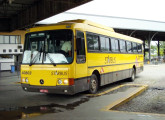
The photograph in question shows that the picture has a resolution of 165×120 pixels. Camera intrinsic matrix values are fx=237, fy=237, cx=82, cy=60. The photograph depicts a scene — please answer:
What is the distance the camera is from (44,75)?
8.86 meters

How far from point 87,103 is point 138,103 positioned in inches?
74.8

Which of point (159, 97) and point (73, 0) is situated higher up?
point (73, 0)

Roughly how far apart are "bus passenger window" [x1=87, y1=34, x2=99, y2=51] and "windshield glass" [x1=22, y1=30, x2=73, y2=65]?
1.50 meters

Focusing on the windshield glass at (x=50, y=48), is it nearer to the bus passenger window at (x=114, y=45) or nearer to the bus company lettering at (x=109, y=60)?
the bus company lettering at (x=109, y=60)

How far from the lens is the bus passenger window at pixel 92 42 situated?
10.2m

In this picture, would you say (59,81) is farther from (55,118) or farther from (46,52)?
(55,118)

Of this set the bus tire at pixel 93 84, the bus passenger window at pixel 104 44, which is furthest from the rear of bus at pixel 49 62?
the bus passenger window at pixel 104 44

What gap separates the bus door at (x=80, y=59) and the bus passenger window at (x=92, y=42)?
68 centimetres

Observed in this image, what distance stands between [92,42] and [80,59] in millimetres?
1587

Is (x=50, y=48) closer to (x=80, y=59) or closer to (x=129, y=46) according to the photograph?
(x=80, y=59)

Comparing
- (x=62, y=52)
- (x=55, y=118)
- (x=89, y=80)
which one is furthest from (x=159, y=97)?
(x=55, y=118)

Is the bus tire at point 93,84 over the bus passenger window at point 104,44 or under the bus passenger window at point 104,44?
under

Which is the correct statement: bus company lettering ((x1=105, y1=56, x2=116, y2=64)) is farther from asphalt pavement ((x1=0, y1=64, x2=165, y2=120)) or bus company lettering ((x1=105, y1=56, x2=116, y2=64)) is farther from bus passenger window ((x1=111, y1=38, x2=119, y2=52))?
asphalt pavement ((x1=0, y1=64, x2=165, y2=120))

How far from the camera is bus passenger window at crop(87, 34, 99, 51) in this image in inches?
401
